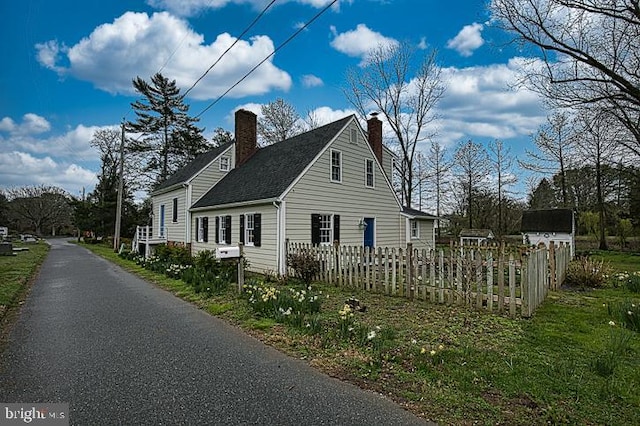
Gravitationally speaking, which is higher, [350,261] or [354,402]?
[350,261]

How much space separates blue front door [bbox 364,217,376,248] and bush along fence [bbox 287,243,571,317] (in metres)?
5.39

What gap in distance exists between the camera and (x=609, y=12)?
13.3 m

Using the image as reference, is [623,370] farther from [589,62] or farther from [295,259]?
[589,62]

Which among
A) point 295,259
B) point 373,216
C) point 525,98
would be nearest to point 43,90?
point 295,259

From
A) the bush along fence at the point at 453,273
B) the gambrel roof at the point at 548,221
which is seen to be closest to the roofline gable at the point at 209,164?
the bush along fence at the point at 453,273

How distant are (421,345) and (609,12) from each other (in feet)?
50.0

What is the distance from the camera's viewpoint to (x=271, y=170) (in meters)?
15.7

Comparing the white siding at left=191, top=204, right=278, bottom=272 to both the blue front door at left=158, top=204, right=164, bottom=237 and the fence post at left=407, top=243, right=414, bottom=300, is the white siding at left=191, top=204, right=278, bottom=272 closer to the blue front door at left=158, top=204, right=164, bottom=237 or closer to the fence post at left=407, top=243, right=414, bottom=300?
the fence post at left=407, top=243, right=414, bottom=300

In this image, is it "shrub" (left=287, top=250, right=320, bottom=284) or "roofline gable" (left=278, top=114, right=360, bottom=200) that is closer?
"shrub" (left=287, top=250, right=320, bottom=284)

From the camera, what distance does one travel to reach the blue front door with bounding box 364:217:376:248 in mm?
16375

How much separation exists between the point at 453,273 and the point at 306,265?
4436mm

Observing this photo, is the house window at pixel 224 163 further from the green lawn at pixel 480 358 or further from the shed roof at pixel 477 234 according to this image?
the shed roof at pixel 477 234

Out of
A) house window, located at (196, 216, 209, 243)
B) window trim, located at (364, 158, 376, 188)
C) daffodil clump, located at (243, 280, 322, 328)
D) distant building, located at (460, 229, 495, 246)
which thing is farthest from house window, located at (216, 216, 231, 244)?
distant building, located at (460, 229, 495, 246)

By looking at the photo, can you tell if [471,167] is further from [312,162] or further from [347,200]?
[312,162]
